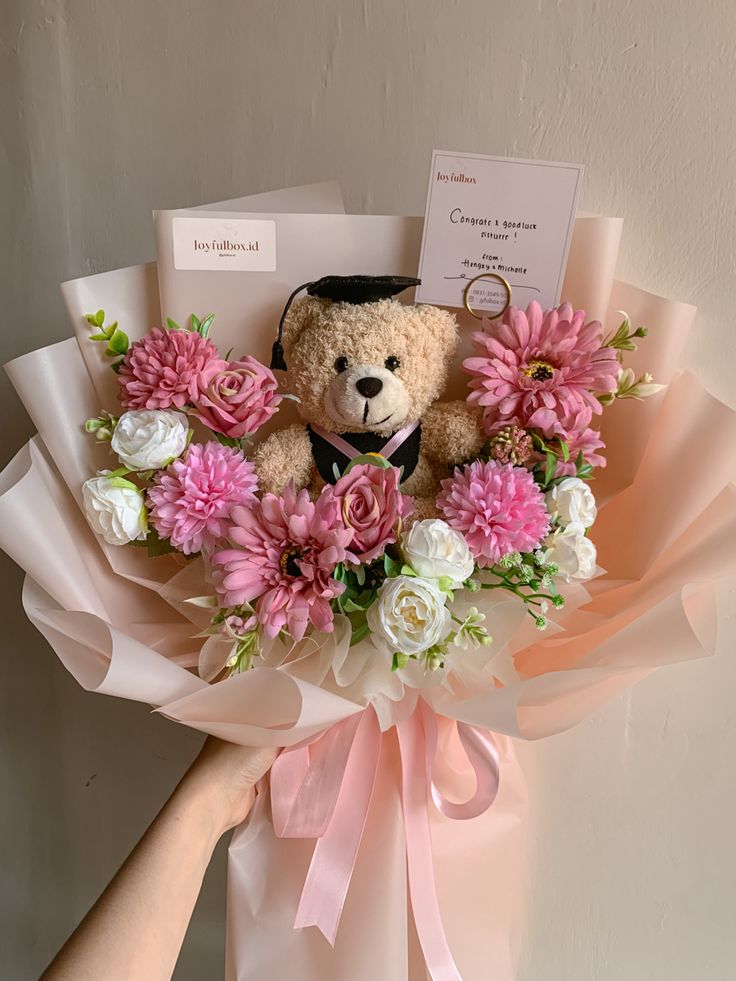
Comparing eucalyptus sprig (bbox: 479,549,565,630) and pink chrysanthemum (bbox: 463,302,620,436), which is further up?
pink chrysanthemum (bbox: 463,302,620,436)

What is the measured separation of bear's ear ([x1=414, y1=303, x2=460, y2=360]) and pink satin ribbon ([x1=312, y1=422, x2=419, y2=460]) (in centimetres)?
8

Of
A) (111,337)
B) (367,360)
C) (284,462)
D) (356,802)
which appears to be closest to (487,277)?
(367,360)

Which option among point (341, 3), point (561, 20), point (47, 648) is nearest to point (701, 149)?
point (561, 20)

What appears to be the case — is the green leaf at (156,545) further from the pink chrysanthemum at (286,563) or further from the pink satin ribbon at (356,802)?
the pink satin ribbon at (356,802)

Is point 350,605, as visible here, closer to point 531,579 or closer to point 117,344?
point 531,579

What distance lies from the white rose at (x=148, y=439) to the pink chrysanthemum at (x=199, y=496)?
0.05 feet

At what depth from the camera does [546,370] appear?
0.66 m

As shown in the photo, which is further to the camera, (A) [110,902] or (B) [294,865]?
(B) [294,865]

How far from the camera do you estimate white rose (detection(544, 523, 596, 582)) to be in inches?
24.8

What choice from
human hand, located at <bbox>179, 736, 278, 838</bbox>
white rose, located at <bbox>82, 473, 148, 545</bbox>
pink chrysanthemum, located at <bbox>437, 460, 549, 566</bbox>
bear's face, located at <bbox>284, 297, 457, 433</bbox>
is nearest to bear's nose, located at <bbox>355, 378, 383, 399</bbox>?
bear's face, located at <bbox>284, 297, 457, 433</bbox>

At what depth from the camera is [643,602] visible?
0.67 m

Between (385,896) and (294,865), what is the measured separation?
98mm

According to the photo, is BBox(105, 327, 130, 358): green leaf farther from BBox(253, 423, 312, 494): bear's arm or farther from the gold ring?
the gold ring

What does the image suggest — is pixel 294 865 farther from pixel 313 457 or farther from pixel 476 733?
pixel 313 457
